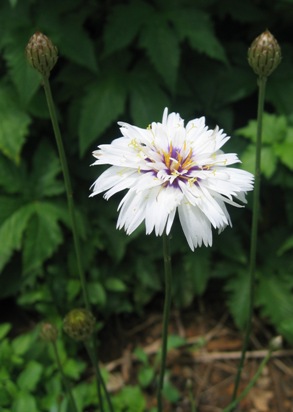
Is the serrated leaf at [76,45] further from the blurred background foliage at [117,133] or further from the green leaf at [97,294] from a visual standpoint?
the green leaf at [97,294]

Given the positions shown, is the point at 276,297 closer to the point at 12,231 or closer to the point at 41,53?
the point at 12,231

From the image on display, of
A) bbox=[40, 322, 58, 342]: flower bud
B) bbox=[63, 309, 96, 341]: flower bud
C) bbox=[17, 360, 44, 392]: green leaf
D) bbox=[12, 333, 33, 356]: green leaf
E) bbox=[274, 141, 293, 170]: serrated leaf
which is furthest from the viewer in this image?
bbox=[274, 141, 293, 170]: serrated leaf

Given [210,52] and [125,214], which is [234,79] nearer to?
[210,52]

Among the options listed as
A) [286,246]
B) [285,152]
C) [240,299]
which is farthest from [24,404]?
[285,152]

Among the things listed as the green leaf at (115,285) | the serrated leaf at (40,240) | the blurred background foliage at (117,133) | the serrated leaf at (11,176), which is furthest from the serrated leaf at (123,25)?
the green leaf at (115,285)

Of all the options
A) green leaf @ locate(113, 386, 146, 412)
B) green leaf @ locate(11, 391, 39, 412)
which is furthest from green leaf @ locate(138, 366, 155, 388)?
green leaf @ locate(11, 391, 39, 412)

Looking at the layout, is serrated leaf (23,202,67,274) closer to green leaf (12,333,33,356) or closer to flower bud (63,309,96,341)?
green leaf (12,333,33,356)
